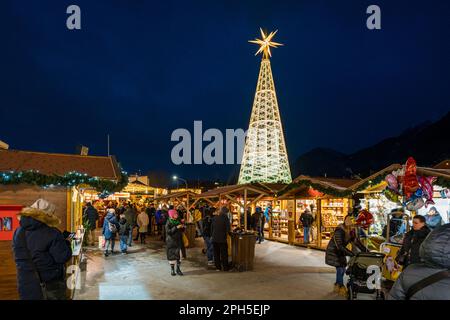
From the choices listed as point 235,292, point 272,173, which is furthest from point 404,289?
point 272,173

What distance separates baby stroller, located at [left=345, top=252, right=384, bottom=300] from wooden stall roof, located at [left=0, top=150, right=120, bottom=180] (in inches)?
312

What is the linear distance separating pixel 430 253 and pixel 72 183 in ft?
32.7

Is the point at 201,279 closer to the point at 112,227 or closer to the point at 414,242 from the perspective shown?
the point at 414,242

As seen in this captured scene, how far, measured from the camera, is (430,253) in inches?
99.6

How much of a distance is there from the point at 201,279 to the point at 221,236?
4.57 ft

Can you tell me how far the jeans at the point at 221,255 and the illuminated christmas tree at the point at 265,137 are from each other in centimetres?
2633

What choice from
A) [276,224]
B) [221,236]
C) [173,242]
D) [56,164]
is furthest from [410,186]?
[276,224]

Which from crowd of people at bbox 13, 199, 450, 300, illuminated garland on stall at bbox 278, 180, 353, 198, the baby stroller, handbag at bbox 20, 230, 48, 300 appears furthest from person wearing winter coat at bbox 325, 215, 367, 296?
illuminated garland on stall at bbox 278, 180, 353, 198

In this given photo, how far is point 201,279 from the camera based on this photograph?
9.31 metres

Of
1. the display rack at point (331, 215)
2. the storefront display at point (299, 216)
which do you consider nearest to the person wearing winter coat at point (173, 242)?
the storefront display at point (299, 216)

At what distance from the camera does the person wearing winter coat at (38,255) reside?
418 cm

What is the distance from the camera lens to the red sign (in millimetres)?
8812

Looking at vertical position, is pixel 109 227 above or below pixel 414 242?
below

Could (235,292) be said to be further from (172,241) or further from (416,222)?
(416,222)
